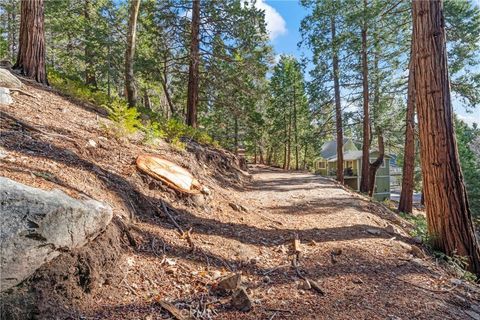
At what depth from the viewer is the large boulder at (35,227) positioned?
1801 millimetres

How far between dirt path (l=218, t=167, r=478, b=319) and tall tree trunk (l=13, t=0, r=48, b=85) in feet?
16.2

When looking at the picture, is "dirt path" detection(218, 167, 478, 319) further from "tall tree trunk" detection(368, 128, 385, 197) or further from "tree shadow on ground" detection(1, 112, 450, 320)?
"tall tree trunk" detection(368, 128, 385, 197)

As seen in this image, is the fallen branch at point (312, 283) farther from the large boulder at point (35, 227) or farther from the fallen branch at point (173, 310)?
the large boulder at point (35, 227)

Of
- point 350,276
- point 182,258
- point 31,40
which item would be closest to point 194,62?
point 31,40

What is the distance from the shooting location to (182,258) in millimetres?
2820

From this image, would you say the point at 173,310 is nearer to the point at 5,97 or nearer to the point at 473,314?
the point at 473,314

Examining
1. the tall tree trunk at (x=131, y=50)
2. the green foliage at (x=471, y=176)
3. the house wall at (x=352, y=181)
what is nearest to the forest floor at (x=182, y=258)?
the tall tree trunk at (x=131, y=50)

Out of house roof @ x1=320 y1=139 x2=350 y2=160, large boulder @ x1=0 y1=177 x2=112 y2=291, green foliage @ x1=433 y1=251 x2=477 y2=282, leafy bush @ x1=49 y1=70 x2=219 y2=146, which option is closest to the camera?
large boulder @ x1=0 y1=177 x2=112 y2=291

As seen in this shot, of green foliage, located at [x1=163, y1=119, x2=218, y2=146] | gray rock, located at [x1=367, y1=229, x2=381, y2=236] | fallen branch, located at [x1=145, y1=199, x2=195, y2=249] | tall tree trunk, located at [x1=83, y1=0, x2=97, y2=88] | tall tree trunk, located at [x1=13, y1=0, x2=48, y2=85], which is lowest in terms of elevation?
gray rock, located at [x1=367, y1=229, x2=381, y2=236]

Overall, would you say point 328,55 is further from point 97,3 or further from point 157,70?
point 97,3

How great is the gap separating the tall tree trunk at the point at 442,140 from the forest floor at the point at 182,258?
52cm

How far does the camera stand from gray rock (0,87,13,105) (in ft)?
12.8

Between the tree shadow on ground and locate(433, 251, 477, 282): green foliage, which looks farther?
locate(433, 251, 477, 282): green foliage

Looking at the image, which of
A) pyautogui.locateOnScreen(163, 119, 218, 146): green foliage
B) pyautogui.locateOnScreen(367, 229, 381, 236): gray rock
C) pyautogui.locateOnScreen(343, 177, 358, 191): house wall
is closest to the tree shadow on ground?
pyautogui.locateOnScreen(367, 229, 381, 236): gray rock
